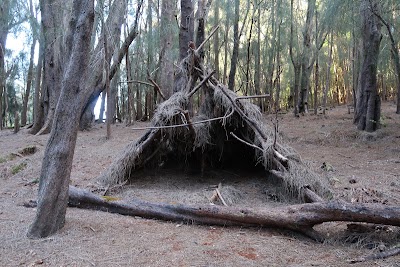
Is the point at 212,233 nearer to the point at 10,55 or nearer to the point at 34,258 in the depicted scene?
the point at 34,258

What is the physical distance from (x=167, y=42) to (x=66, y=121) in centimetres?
1029

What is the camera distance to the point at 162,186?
6.77 m

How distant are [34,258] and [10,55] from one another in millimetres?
23773

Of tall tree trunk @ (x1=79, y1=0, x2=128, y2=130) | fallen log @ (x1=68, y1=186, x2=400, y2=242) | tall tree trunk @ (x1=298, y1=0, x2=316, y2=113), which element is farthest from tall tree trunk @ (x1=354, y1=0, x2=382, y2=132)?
fallen log @ (x1=68, y1=186, x2=400, y2=242)

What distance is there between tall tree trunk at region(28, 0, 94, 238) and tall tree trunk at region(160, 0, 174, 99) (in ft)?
27.8

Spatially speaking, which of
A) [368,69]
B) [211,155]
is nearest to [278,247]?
[211,155]

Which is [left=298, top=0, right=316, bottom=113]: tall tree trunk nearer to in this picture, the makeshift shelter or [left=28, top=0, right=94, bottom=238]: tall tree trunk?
the makeshift shelter

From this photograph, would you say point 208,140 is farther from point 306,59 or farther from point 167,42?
point 306,59

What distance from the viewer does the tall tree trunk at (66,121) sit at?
4.02 m

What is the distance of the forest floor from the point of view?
341cm

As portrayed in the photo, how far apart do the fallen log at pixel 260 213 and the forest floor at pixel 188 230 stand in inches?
4.2

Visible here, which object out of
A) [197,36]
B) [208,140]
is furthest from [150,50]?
[208,140]

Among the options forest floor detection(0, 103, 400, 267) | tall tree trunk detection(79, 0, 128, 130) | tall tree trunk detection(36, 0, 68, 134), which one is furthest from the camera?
tall tree trunk detection(36, 0, 68, 134)

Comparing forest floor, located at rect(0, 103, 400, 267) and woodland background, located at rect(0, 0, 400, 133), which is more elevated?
woodland background, located at rect(0, 0, 400, 133)
